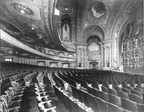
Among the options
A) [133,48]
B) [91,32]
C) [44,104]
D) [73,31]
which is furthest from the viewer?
[91,32]

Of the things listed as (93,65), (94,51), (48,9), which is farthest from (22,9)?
(93,65)

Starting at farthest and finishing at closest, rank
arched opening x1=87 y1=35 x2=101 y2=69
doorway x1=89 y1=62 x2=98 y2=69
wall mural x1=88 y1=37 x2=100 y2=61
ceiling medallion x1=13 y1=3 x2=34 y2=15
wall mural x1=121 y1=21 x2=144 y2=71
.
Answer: doorway x1=89 y1=62 x2=98 y2=69, wall mural x1=88 y1=37 x2=100 y2=61, arched opening x1=87 y1=35 x2=101 y2=69, wall mural x1=121 y1=21 x2=144 y2=71, ceiling medallion x1=13 y1=3 x2=34 y2=15

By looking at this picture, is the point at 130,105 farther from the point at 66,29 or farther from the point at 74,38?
the point at 66,29

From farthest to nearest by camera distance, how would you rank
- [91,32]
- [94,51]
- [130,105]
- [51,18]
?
[94,51] < [91,32] < [51,18] < [130,105]

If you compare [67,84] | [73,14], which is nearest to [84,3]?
[73,14]

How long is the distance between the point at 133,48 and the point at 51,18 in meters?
11.3

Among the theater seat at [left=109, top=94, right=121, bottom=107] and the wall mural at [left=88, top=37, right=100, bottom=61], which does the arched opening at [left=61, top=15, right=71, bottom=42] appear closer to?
the wall mural at [left=88, top=37, right=100, bottom=61]

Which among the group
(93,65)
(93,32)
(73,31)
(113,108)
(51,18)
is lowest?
(113,108)

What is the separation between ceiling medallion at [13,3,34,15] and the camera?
16.3ft

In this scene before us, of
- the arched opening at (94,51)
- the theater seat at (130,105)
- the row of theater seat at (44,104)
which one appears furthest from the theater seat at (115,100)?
the arched opening at (94,51)

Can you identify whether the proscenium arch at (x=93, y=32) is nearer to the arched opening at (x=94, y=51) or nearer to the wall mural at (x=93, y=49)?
the arched opening at (x=94, y=51)

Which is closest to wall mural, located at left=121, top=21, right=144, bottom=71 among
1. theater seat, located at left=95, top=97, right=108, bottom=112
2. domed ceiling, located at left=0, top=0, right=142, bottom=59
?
domed ceiling, located at left=0, top=0, right=142, bottom=59

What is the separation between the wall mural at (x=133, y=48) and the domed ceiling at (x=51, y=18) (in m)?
2.48

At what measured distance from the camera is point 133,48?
1302 cm
